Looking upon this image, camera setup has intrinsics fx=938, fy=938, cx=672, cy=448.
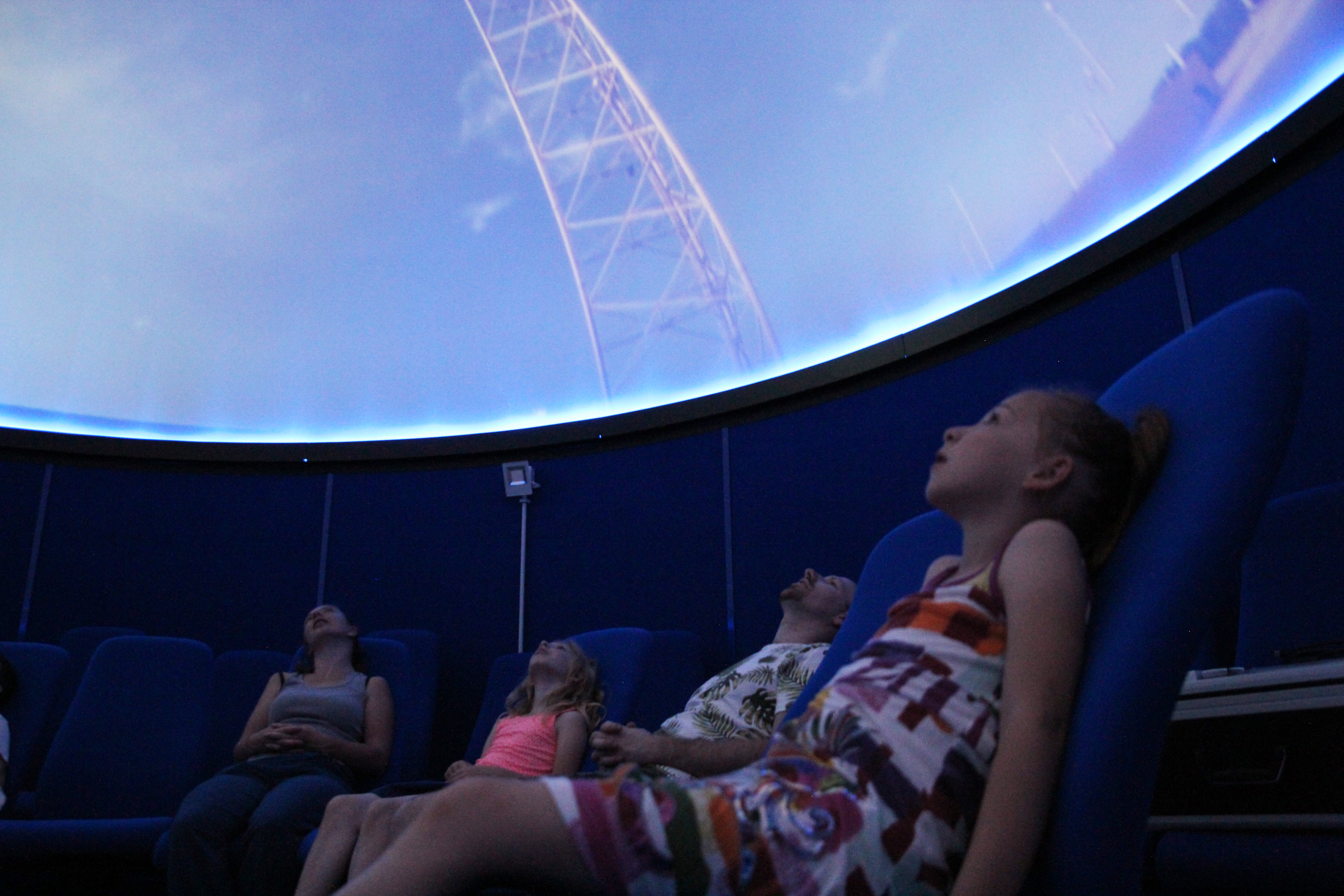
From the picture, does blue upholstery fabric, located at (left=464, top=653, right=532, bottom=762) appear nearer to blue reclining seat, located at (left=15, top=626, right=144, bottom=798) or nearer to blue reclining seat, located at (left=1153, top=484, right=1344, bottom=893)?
blue reclining seat, located at (left=15, top=626, right=144, bottom=798)

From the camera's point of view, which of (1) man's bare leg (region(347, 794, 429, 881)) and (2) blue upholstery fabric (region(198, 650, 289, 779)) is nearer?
(1) man's bare leg (region(347, 794, 429, 881))

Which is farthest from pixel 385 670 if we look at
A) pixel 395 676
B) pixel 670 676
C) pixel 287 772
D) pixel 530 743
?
pixel 670 676

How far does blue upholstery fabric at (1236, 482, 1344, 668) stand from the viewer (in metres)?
1.60

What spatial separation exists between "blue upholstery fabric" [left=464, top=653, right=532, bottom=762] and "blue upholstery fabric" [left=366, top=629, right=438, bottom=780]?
16cm

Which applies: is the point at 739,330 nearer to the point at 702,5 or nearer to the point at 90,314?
the point at 702,5

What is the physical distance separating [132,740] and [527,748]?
106 centimetres

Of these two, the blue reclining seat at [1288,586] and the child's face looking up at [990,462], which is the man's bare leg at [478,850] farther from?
the blue reclining seat at [1288,586]

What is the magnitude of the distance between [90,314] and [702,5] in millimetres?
3196

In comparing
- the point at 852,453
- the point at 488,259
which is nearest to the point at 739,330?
the point at 852,453

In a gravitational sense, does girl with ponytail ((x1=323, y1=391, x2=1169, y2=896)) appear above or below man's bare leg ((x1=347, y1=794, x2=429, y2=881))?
above

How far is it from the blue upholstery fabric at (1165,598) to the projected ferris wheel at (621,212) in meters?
3.03

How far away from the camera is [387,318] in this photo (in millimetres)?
4543

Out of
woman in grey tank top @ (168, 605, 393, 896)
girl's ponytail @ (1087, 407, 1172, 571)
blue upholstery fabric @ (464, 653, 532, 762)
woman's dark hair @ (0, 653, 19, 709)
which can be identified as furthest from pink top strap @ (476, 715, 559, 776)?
girl's ponytail @ (1087, 407, 1172, 571)

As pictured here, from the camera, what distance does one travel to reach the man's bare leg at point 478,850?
2.42ft
